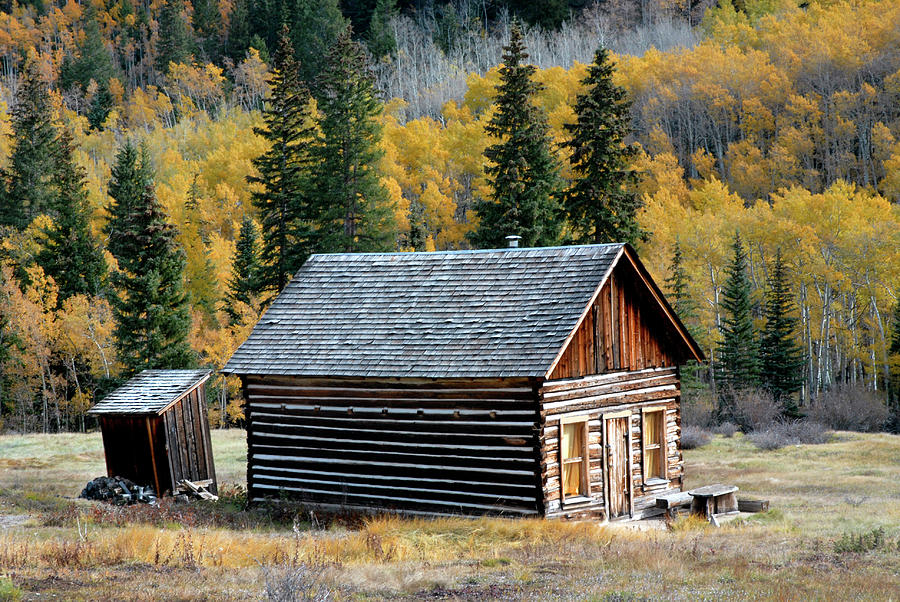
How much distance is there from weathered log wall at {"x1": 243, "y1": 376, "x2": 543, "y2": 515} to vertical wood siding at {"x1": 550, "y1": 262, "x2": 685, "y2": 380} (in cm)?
142

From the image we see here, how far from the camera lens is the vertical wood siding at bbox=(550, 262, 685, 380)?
62.5ft

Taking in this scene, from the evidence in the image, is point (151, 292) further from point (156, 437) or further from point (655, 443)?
point (655, 443)

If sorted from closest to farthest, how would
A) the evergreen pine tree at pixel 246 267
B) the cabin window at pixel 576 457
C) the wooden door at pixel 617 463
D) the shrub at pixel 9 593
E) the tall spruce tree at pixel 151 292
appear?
1. the shrub at pixel 9 593
2. the cabin window at pixel 576 457
3. the wooden door at pixel 617 463
4. the tall spruce tree at pixel 151 292
5. the evergreen pine tree at pixel 246 267

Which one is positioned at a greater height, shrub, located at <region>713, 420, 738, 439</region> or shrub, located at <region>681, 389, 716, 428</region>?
shrub, located at <region>713, 420, 738, 439</region>

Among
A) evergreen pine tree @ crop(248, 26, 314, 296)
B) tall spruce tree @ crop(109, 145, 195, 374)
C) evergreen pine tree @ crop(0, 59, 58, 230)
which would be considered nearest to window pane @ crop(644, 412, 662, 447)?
tall spruce tree @ crop(109, 145, 195, 374)

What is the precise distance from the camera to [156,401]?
23531 millimetres

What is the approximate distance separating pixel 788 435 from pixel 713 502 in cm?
2061

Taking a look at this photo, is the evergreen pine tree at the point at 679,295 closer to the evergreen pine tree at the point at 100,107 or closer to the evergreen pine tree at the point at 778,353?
the evergreen pine tree at the point at 778,353

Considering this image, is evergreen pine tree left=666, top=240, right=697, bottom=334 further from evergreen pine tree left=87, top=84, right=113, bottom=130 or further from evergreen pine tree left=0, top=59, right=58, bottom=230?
evergreen pine tree left=87, top=84, right=113, bottom=130

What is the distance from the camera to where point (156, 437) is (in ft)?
75.9

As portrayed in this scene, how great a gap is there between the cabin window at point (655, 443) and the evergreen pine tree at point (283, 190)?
27051 mm

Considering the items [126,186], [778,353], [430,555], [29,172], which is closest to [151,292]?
[126,186]

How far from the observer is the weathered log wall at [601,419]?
18.5 metres

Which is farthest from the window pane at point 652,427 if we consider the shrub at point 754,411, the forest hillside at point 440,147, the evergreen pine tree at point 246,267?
the evergreen pine tree at point 246,267
